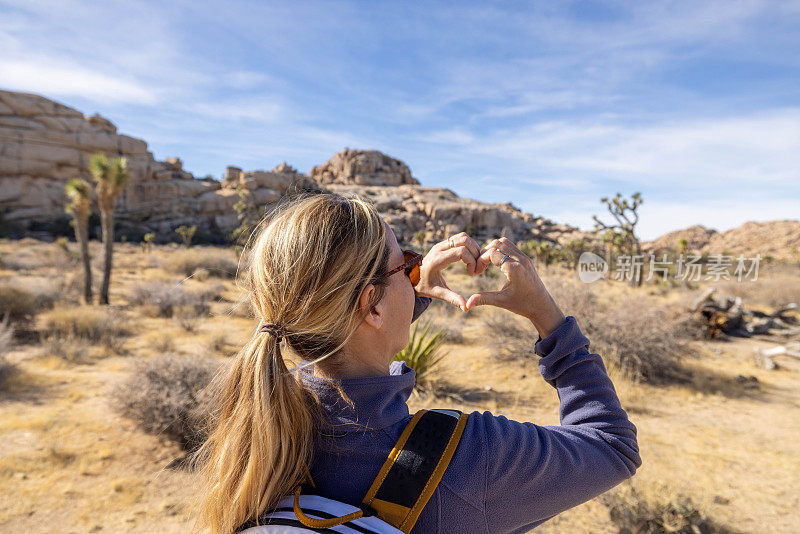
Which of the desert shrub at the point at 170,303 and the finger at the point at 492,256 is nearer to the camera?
the finger at the point at 492,256

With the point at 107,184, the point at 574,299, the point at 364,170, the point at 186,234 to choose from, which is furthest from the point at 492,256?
the point at 364,170

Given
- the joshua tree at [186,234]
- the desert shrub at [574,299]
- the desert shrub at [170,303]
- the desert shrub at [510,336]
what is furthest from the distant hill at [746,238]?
the desert shrub at [170,303]

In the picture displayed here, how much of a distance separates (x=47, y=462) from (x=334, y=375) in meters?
4.76

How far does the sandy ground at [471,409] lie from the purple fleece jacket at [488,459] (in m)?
1.21

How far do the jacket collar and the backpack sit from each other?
0.08 meters

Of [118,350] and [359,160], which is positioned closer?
[118,350]

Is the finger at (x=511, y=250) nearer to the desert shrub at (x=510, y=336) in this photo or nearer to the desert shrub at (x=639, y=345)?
the desert shrub at (x=510, y=336)

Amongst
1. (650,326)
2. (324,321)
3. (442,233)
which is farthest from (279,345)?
(442,233)

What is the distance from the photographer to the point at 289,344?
1.16 meters

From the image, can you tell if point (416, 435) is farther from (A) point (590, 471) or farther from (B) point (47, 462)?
(B) point (47, 462)

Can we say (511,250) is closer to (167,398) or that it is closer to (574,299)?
(167,398)

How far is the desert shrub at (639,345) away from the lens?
7.17 meters

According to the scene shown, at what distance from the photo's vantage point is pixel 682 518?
134 inches

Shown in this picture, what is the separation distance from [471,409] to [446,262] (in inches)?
187
